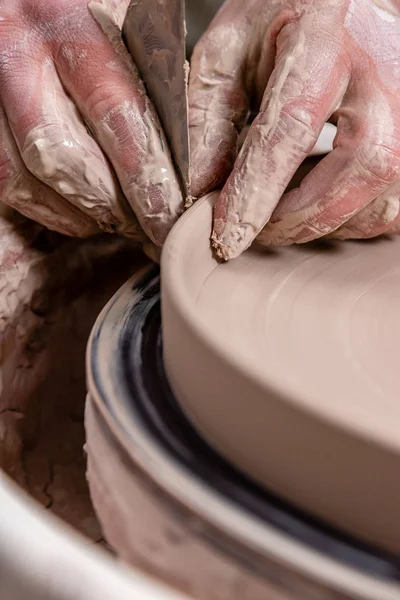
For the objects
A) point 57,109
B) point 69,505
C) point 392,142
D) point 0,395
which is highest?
point 57,109

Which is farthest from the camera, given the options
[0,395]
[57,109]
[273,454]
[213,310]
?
[0,395]

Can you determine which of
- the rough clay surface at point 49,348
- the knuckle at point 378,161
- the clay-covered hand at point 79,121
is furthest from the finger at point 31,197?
the knuckle at point 378,161

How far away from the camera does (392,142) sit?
2.75ft

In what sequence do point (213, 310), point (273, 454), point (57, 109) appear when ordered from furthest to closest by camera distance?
point (57, 109) → point (213, 310) → point (273, 454)

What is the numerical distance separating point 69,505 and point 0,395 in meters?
0.23

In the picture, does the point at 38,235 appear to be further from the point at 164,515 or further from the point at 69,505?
the point at 164,515

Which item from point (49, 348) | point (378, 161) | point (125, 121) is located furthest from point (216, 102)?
point (49, 348)

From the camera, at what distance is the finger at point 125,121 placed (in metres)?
0.84

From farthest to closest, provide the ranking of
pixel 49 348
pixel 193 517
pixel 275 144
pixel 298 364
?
pixel 49 348, pixel 275 144, pixel 298 364, pixel 193 517

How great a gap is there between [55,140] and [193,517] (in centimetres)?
56

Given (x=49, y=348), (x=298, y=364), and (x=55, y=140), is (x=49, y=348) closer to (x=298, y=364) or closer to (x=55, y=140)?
(x=55, y=140)

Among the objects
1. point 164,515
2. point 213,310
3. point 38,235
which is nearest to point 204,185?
point 213,310

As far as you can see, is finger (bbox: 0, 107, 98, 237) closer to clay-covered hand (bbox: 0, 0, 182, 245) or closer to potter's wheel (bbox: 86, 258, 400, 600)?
clay-covered hand (bbox: 0, 0, 182, 245)

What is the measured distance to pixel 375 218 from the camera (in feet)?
2.99
